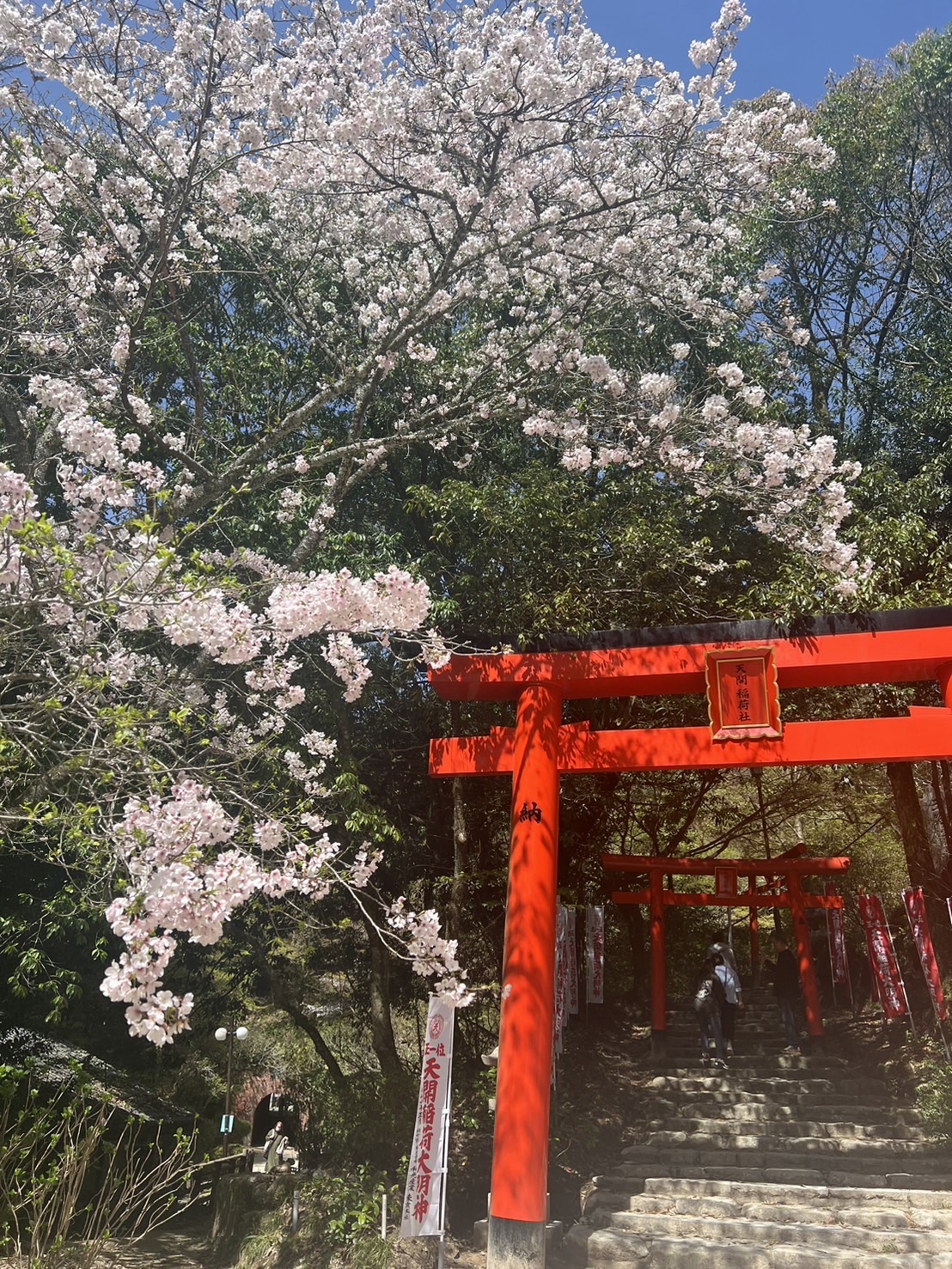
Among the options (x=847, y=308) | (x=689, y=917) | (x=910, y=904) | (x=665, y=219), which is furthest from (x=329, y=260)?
(x=689, y=917)

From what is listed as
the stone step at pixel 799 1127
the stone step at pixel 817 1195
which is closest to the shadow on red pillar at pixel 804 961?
the stone step at pixel 799 1127

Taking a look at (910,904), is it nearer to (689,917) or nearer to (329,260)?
(689,917)

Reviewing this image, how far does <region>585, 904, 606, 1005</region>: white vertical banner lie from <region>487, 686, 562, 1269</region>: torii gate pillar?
595cm

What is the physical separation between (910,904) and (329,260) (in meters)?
9.15

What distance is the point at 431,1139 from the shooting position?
6039 mm

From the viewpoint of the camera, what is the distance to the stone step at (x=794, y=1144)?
27.5 ft

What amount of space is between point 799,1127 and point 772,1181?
141 centimetres

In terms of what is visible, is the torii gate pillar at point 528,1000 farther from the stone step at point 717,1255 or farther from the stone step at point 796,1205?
the stone step at point 796,1205

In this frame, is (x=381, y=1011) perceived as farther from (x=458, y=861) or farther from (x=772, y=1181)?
(x=772, y=1181)

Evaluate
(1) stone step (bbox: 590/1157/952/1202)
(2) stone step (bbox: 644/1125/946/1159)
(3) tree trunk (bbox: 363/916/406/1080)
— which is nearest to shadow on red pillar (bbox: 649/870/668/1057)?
(2) stone step (bbox: 644/1125/946/1159)

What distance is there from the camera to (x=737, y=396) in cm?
826

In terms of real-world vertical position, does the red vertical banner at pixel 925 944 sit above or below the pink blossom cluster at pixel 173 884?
above

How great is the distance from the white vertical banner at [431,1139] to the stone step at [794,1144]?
3655 millimetres

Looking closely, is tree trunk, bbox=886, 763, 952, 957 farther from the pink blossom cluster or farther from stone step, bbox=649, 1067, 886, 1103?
the pink blossom cluster
